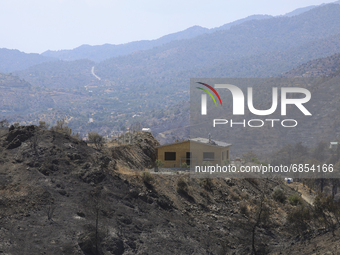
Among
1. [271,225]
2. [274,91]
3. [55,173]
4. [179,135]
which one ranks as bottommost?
[179,135]

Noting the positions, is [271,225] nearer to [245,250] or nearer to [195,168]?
[245,250]

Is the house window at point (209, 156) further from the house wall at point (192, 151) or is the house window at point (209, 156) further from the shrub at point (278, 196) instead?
the shrub at point (278, 196)

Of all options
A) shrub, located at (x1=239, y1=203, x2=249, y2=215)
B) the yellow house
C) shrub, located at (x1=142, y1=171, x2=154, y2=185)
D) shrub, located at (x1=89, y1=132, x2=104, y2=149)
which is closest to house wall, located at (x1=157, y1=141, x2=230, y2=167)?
the yellow house

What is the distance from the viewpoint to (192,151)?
42.0 metres

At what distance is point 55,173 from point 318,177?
60253 millimetres

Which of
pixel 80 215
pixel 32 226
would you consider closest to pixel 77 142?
pixel 80 215

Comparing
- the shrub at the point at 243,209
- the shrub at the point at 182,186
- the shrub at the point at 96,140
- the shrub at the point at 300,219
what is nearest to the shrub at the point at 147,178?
the shrub at the point at 182,186

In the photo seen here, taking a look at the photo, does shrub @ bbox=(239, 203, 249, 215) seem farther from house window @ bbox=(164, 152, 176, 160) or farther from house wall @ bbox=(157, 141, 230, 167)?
house window @ bbox=(164, 152, 176, 160)

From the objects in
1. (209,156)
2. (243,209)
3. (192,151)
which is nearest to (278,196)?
(243,209)

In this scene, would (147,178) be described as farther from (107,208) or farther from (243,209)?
(243,209)

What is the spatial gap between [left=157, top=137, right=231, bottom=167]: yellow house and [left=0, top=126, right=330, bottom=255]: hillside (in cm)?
691

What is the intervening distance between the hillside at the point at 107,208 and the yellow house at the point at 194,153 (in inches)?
272

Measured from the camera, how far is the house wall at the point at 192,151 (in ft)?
136

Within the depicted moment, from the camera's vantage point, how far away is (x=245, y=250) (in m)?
23.0
